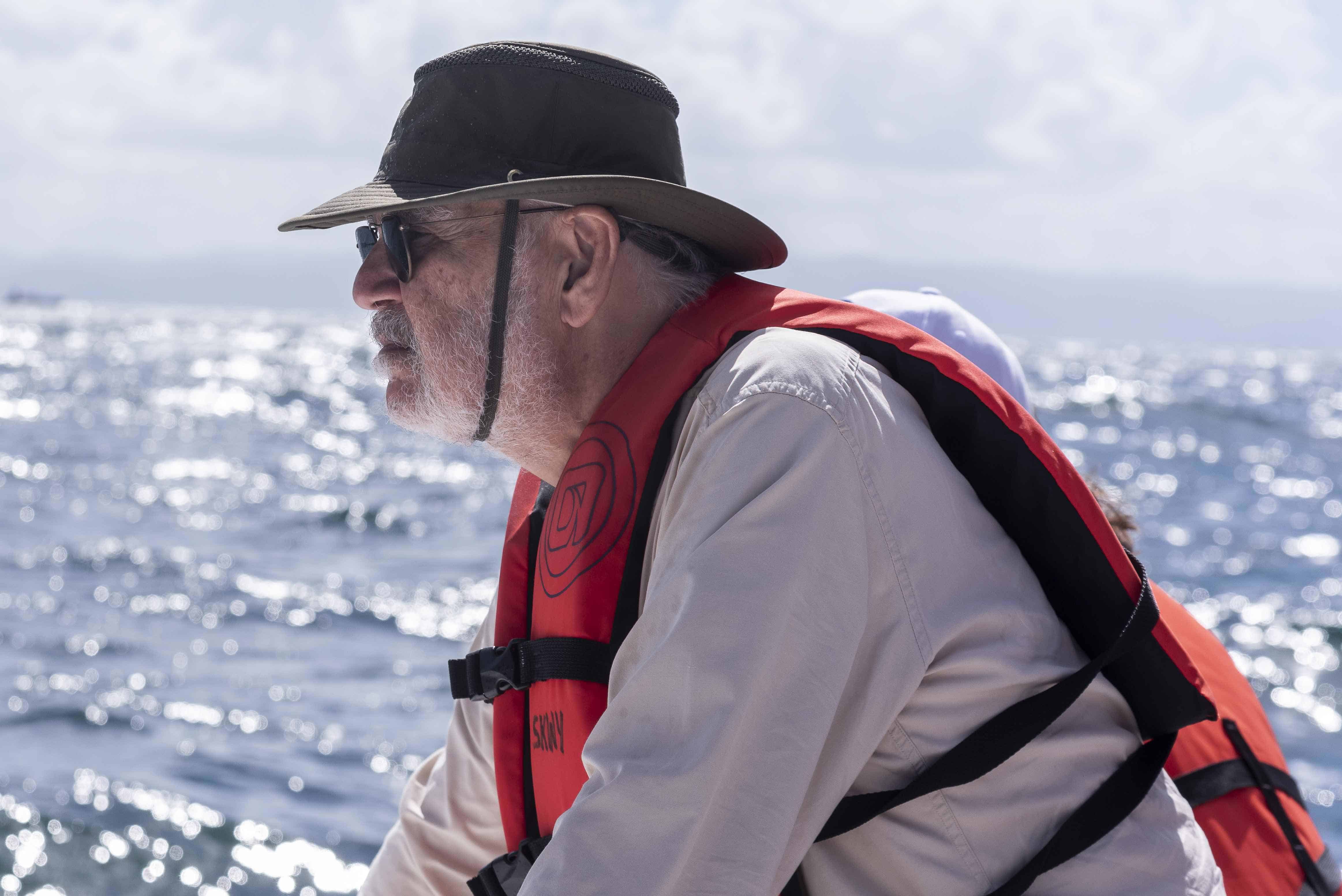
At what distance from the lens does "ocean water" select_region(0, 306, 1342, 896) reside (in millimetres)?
5875

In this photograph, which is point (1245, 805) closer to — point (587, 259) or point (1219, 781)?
point (1219, 781)

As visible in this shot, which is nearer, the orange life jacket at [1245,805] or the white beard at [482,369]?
the white beard at [482,369]

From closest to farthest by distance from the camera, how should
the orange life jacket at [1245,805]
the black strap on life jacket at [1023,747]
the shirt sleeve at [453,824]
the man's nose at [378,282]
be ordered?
1. the black strap on life jacket at [1023,747]
2. the man's nose at [378,282]
3. the orange life jacket at [1245,805]
4. the shirt sleeve at [453,824]

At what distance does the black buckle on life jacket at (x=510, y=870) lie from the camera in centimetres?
174

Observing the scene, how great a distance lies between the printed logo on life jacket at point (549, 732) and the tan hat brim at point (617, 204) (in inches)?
26.6

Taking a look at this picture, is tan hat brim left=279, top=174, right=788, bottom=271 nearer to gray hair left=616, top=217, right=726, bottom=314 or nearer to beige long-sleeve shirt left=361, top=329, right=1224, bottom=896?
gray hair left=616, top=217, right=726, bottom=314

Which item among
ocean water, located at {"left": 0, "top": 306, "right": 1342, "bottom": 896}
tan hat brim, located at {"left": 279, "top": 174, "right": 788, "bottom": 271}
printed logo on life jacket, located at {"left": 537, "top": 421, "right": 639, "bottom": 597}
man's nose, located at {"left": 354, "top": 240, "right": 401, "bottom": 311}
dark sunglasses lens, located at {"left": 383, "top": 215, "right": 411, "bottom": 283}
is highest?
tan hat brim, located at {"left": 279, "top": 174, "right": 788, "bottom": 271}

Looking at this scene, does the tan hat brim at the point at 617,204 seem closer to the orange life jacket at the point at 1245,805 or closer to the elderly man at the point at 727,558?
the elderly man at the point at 727,558

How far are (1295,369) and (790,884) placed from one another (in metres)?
90.1

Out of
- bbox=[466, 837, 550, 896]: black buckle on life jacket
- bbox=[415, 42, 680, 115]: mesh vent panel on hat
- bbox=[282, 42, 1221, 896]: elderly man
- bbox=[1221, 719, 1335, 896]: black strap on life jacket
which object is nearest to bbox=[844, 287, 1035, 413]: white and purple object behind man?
bbox=[1221, 719, 1335, 896]: black strap on life jacket

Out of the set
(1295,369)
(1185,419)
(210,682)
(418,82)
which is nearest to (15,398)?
(210,682)

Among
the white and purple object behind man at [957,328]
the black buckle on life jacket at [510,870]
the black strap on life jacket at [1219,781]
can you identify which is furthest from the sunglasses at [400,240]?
the black strap on life jacket at [1219,781]

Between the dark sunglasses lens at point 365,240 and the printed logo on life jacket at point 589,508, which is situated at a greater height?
the dark sunglasses lens at point 365,240

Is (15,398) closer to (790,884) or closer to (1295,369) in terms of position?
(790,884)
